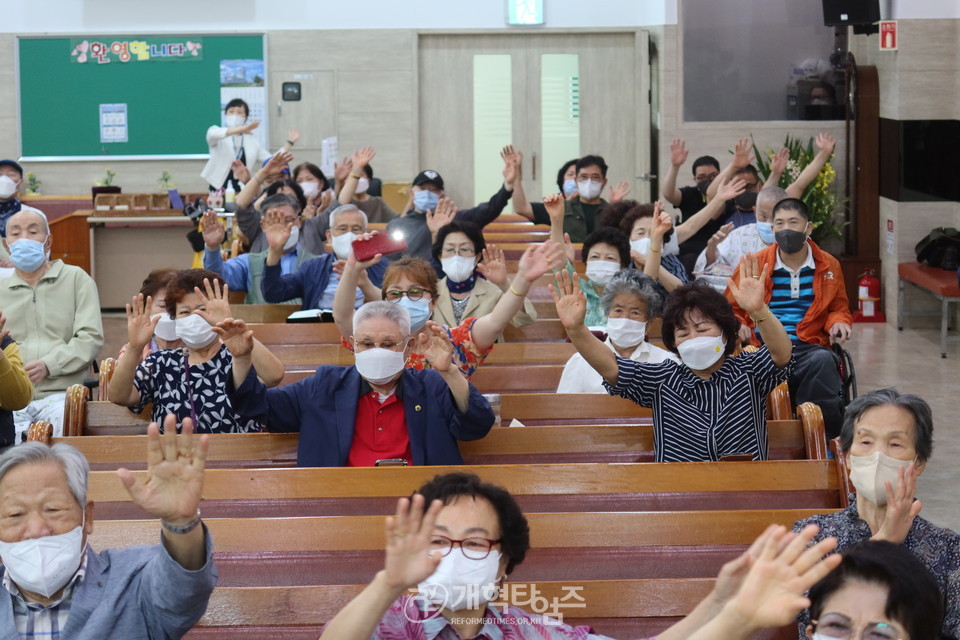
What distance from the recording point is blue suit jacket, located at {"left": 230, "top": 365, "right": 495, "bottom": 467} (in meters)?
3.45

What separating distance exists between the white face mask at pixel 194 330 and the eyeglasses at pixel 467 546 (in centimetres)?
181

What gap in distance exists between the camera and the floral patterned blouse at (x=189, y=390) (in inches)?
152

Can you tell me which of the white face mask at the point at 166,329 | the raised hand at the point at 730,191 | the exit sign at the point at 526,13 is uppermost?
the exit sign at the point at 526,13

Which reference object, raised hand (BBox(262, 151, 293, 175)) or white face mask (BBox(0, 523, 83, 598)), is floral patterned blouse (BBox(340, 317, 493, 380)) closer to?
white face mask (BBox(0, 523, 83, 598))

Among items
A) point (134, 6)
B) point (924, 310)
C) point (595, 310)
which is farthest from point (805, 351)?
point (134, 6)

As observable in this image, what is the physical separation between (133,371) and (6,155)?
835cm

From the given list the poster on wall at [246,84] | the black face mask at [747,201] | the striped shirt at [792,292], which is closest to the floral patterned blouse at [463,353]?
the striped shirt at [792,292]

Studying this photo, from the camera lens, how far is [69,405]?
3.88m

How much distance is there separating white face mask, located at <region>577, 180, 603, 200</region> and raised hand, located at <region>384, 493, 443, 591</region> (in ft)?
17.8

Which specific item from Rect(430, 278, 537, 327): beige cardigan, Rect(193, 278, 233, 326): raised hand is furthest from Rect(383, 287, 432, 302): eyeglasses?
Rect(193, 278, 233, 326): raised hand

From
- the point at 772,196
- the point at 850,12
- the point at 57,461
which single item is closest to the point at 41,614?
the point at 57,461

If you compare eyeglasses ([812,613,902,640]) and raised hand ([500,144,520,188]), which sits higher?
raised hand ([500,144,520,188])

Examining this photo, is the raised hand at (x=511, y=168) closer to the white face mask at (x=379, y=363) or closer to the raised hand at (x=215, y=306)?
the raised hand at (x=215, y=306)

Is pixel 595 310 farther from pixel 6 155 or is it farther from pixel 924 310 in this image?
pixel 6 155
